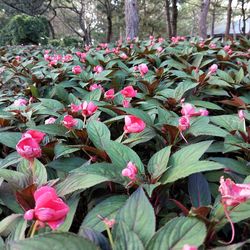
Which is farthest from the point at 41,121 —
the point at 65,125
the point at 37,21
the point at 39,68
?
the point at 37,21

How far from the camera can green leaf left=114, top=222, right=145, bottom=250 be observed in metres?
0.70

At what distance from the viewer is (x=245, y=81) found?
2154mm

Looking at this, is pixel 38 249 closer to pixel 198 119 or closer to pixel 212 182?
pixel 212 182

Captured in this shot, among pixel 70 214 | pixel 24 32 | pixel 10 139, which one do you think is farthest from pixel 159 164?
pixel 24 32

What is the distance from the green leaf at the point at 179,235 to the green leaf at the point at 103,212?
0.16 m

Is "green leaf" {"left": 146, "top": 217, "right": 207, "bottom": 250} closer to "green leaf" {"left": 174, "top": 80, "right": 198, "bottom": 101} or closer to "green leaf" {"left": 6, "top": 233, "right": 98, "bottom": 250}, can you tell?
"green leaf" {"left": 6, "top": 233, "right": 98, "bottom": 250}

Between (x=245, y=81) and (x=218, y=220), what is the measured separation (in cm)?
157

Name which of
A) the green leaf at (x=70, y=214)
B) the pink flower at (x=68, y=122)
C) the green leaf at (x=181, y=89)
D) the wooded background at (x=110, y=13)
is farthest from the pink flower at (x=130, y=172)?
the wooded background at (x=110, y=13)

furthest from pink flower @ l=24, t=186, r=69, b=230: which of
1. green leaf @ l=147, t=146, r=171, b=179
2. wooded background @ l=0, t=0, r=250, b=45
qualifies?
wooded background @ l=0, t=0, r=250, b=45

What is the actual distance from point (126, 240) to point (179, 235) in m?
0.12

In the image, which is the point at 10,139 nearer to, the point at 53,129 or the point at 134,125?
the point at 53,129

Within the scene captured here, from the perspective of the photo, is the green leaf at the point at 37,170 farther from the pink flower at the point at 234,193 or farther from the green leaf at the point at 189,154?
the pink flower at the point at 234,193

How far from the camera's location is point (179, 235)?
0.72m

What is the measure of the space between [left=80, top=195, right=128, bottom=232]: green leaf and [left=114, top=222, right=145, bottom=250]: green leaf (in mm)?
104
